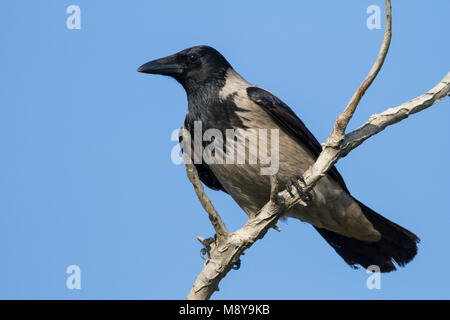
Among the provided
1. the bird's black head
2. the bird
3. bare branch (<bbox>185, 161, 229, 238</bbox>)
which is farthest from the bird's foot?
the bird's black head

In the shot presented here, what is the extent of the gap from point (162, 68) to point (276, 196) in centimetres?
293

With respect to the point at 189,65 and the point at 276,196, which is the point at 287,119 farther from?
the point at 276,196

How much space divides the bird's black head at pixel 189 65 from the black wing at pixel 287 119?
724 mm

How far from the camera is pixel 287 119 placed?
26.2ft

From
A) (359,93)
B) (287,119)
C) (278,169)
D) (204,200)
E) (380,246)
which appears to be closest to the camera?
(204,200)

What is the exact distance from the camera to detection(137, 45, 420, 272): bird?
787cm

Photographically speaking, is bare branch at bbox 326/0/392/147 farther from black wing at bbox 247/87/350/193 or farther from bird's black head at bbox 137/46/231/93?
bird's black head at bbox 137/46/231/93

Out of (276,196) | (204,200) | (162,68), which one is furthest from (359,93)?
(162,68)

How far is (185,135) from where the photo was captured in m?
8.23

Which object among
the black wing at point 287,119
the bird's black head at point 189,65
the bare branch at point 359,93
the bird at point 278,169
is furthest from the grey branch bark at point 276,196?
the bird's black head at point 189,65

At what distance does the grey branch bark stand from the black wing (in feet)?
3.90
